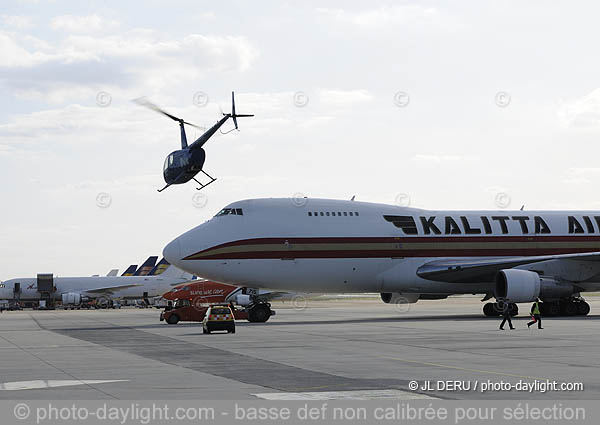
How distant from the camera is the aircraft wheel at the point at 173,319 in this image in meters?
49.8

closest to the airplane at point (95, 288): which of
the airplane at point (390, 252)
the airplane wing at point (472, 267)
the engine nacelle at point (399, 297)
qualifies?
the engine nacelle at point (399, 297)

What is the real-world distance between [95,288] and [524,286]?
92141mm

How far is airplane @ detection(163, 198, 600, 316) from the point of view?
45719 millimetres

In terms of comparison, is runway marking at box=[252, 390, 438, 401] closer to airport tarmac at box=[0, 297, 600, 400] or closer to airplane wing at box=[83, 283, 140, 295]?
airport tarmac at box=[0, 297, 600, 400]

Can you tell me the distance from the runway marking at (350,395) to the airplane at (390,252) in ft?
98.5

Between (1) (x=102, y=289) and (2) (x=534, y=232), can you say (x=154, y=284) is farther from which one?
(2) (x=534, y=232)

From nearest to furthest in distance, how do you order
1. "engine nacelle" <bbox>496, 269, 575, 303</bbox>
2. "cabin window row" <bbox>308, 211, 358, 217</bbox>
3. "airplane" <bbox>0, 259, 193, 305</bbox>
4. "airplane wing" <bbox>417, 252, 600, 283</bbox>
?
"engine nacelle" <bbox>496, 269, 575, 303</bbox> < "airplane wing" <bbox>417, 252, 600, 283</bbox> < "cabin window row" <bbox>308, 211, 358, 217</bbox> < "airplane" <bbox>0, 259, 193, 305</bbox>

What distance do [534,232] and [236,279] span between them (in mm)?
17508

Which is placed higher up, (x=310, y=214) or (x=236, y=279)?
(x=310, y=214)

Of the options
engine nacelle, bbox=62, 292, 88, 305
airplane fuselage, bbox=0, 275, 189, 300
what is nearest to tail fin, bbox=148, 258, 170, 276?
airplane fuselage, bbox=0, 275, 189, 300

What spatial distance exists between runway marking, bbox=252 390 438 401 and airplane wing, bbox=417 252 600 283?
32.2 meters

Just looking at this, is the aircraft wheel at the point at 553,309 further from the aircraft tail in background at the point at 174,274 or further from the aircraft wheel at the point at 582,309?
the aircraft tail in background at the point at 174,274

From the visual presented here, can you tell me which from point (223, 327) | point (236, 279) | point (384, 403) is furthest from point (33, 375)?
point (236, 279)

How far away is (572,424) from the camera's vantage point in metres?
12.1
